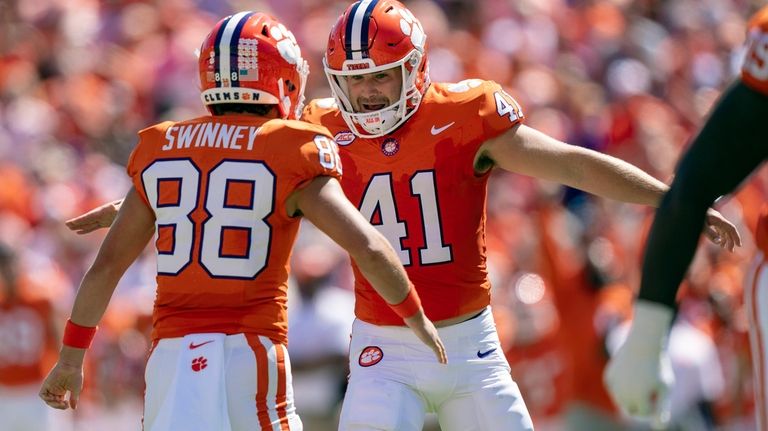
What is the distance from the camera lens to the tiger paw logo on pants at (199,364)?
4.78m

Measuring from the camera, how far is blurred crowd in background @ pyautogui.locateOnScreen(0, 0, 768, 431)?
977 cm

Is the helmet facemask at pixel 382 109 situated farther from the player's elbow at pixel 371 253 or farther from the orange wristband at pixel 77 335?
the orange wristband at pixel 77 335

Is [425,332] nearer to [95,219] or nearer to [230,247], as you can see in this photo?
[230,247]

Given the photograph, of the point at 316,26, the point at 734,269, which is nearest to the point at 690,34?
the point at 316,26

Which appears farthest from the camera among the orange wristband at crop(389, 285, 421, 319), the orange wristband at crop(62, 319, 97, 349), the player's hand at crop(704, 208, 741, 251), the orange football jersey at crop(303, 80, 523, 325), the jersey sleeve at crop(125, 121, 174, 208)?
the orange football jersey at crop(303, 80, 523, 325)

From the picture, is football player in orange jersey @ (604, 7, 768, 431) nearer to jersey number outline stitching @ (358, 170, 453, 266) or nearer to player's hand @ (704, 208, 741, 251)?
player's hand @ (704, 208, 741, 251)

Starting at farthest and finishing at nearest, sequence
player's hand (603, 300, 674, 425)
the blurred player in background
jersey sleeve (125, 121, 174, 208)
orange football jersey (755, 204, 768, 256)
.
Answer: the blurred player in background, jersey sleeve (125, 121, 174, 208), orange football jersey (755, 204, 768, 256), player's hand (603, 300, 674, 425)

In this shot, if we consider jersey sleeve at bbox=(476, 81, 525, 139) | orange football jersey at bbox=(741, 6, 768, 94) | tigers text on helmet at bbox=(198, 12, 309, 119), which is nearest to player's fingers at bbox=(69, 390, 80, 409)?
tigers text on helmet at bbox=(198, 12, 309, 119)

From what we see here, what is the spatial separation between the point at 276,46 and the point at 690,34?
12.7 metres

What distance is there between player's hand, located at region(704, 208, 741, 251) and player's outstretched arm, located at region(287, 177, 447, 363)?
1.18 metres

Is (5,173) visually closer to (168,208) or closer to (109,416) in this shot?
(109,416)

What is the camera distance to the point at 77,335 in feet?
16.7

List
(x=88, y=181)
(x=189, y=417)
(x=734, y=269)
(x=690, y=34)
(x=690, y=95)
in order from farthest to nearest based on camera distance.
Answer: (x=690, y=34), (x=690, y=95), (x=88, y=181), (x=734, y=269), (x=189, y=417)

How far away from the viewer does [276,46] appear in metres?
5.09
